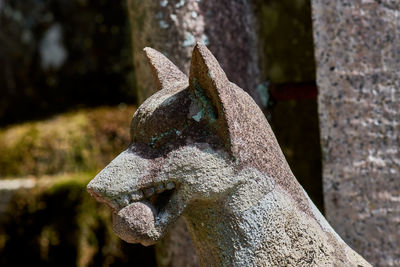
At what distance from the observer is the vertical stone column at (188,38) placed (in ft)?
5.90

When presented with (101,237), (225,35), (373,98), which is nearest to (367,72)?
(373,98)

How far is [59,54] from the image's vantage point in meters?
2.88

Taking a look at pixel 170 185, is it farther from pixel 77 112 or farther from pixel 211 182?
pixel 77 112

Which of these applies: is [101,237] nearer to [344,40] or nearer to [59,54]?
[59,54]

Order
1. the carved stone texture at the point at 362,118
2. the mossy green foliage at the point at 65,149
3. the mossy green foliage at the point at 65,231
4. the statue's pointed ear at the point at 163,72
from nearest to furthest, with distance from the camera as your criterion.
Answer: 1. the statue's pointed ear at the point at 163,72
2. the carved stone texture at the point at 362,118
3. the mossy green foliage at the point at 65,231
4. the mossy green foliage at the point at 65,149

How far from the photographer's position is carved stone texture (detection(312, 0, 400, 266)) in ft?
5.23

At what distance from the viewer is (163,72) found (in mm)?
1279

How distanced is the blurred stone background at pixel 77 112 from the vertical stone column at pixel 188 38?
0.34 feet

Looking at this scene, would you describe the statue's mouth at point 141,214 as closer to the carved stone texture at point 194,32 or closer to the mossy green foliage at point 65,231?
the carved stone texture at point 194,32

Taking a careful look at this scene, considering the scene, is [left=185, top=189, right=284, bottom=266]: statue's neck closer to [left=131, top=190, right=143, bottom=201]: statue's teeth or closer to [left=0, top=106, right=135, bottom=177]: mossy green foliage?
[left=131, top=190, right=143, bottom=201]: statue's teeth

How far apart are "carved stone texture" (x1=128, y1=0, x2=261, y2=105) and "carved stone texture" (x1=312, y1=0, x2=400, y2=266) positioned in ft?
0.97

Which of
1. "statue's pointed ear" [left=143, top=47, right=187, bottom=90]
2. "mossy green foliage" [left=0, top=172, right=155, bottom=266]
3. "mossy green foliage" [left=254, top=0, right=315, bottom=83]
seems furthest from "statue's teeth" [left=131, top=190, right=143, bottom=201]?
"mossy green foliage" [left=0, top=172, right=155, bottom=266]

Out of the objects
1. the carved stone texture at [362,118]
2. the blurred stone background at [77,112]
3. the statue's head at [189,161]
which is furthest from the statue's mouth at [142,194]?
the blurred stone background at [77,112]

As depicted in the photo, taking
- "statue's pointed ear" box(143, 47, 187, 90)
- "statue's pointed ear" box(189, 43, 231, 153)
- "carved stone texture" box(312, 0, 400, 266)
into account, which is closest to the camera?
"statue's pointed ear" box(189, 43, 231, 153)
